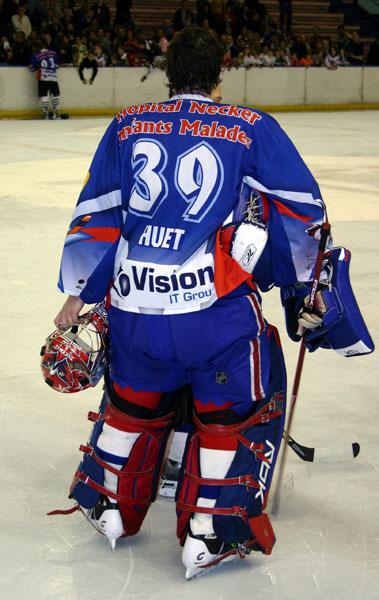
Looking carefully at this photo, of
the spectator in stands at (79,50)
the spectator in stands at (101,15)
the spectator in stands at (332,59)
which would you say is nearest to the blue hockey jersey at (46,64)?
the spectator in stands at (79,50)

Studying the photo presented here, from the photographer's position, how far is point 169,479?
2.91 metres

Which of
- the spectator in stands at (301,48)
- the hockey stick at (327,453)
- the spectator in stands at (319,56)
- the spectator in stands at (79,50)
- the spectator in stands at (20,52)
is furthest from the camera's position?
the spectator in stands at (319,56)

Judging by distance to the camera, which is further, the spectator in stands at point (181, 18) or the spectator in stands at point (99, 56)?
the spectator in stands at point (181, 18)

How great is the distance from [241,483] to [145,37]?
18.3 meters

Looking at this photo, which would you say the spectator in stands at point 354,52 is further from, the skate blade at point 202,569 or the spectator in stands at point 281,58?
the skate blade at point 202,569

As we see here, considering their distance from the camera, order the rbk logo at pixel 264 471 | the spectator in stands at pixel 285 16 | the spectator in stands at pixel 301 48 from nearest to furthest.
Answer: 1. the rbk logo at pixel 264 471
2. the spectator in stands at pixel 301 48
3. the spectator in stands at pixel 285 16

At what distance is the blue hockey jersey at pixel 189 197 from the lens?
2.44 metres

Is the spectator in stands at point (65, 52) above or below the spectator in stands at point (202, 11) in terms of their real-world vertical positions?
below

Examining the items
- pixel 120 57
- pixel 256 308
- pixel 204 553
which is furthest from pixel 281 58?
pixel 204 553

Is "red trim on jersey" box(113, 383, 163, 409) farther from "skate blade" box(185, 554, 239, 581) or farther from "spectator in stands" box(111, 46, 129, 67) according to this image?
"spectator in stands" box(111, 46, 129, 67)

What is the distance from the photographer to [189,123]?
2.46 m

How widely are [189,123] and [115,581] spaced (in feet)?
3.49

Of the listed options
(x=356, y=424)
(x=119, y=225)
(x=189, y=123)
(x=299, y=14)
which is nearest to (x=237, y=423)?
(x=119, y=225)

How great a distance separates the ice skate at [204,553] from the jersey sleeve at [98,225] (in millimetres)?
656
